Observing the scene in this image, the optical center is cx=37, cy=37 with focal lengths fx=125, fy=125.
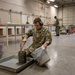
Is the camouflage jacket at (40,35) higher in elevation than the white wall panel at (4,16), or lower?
lower

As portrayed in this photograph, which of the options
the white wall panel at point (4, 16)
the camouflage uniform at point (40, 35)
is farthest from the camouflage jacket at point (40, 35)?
the white wall panel at point (4, 16)

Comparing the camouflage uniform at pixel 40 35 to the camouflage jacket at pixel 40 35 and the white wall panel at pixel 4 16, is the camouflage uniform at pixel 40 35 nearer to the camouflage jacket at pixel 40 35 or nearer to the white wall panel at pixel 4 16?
the camouflage jacket at pixel 40 35

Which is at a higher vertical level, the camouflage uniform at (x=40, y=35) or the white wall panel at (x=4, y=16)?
the white wall panel at (x=4, y=16)

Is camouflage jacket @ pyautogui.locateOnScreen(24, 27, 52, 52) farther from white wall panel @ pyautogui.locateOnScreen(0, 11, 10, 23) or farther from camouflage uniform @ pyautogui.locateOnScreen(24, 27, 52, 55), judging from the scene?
white wall panel @ pyautogui.locateOnScreen(0, 11, 10, 23)

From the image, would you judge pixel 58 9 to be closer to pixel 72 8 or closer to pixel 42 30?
pixel 72 8

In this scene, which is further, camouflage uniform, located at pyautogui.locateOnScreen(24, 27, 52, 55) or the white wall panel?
the white wall panel

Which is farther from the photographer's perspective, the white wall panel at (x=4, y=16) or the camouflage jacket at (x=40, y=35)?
the white wall panel at (x=4, y=16)

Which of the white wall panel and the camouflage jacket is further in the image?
the white wall panel

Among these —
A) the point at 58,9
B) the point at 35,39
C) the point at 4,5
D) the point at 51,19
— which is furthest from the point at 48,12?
the point at 35,39

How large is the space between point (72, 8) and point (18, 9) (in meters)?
9.86

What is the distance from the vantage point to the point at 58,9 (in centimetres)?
1803

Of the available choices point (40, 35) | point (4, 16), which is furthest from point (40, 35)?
point (4, 16)

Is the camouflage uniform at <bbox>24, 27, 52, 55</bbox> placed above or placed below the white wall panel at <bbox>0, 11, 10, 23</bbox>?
below

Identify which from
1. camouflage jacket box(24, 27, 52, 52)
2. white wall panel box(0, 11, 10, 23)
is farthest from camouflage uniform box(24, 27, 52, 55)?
white wall panel box(0, 11, 10, 23)
